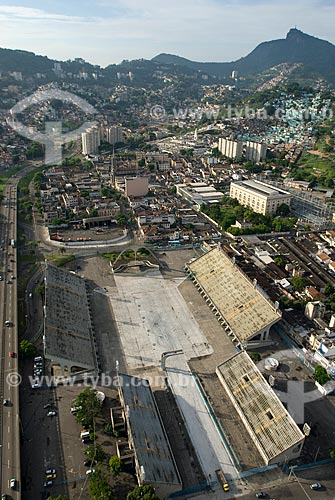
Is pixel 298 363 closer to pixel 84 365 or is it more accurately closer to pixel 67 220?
pixel 84 365

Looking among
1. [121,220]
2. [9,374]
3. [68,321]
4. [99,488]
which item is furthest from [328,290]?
[9,374]

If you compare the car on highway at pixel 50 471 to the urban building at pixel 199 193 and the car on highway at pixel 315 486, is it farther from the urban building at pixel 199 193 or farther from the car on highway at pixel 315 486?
the urban building at pixel 199 193

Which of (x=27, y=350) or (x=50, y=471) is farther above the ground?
(x=27, y=350)

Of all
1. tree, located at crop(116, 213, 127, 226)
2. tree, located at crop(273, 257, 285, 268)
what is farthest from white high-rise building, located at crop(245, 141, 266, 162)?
tree, located at crop(273, 257, 285, 268)

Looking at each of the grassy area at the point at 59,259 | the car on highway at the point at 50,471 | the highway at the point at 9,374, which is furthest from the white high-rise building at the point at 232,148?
the car on highway at the point at 50,471

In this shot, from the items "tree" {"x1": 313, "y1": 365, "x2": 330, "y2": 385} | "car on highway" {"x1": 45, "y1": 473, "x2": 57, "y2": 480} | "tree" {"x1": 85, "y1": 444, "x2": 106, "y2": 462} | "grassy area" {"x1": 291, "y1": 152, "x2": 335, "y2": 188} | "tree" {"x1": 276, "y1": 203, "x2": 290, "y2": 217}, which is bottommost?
"car on highway" {"x1": 45, "y1": 473, "x2": 57, "y2": 480}

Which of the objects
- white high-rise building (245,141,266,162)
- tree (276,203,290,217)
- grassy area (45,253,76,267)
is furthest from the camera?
white high-rise building (245,141,266,162)

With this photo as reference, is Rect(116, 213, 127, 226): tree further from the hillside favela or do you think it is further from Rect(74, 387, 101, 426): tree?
Rect(74, 387, 101, 426): tree

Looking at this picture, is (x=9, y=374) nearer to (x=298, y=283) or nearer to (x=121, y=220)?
(x=298, y=283)
